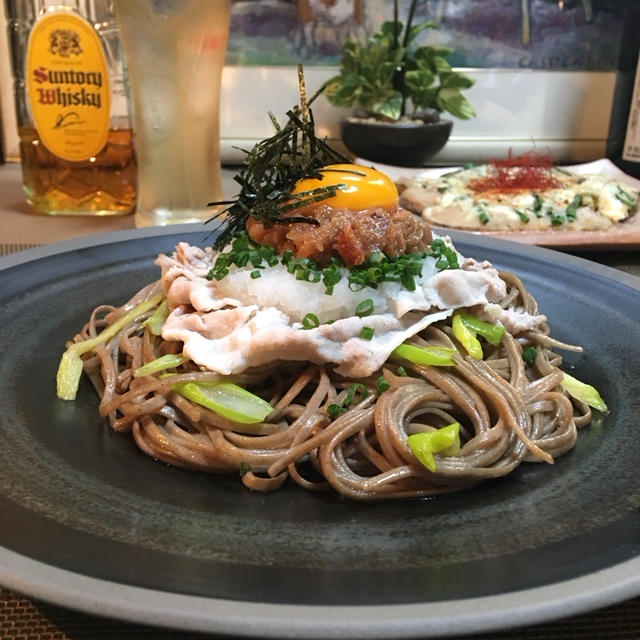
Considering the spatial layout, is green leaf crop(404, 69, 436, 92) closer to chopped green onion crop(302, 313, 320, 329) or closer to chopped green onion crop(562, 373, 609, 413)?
chopped green onion crop(562, 373, 609, 413)

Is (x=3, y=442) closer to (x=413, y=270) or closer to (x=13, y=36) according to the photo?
(x=413, y=270)

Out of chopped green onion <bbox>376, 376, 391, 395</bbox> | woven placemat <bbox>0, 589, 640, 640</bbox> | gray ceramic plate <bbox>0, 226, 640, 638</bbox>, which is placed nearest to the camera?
gray ceramic plate <bbox>0, 226, 640, 638</bbox>

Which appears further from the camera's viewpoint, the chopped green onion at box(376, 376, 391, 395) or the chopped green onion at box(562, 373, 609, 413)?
the chopped green onion at box(562, 373, 609, 413)

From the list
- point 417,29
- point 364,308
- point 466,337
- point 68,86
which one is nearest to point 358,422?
point 364,308

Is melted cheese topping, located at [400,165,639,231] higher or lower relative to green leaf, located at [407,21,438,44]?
lower

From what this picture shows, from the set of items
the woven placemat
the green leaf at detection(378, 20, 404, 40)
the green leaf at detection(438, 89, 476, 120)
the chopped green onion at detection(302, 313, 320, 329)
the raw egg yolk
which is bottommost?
the woven placemat

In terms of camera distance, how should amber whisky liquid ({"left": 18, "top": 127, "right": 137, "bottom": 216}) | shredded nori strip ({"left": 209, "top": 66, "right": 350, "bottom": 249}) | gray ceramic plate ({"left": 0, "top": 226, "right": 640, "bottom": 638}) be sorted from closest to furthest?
gray ceramic plate ({"left": 0, "top": 226, "right": 640, "bottom": 638}), shredded nori strip ({"left": 209, "top": 66, "right": 350, "bottom": 249}), amber whisky liquid ({"left": 18, "top": 127, "right": 137, "bottom": 216})

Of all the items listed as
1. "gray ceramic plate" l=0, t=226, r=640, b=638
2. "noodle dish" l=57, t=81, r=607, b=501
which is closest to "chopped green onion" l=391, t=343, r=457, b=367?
"noodle dish" l=57, t=81, r=607, b=501
